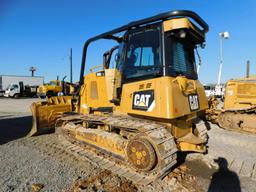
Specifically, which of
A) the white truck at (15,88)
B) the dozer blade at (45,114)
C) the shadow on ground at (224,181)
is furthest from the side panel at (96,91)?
the white truck at (15,88)

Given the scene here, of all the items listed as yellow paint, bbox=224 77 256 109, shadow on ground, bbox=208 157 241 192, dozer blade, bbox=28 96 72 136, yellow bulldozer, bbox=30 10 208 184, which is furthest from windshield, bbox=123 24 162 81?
yellow paint, bbox=224 77 256 109

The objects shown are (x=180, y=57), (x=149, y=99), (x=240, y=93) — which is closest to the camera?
(x=149, y=99)

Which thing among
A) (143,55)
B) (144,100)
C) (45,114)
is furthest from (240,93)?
(45,114)

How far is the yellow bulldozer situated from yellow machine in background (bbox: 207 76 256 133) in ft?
15.6

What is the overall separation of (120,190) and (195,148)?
1.83 metres

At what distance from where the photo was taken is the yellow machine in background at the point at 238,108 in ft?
28.2

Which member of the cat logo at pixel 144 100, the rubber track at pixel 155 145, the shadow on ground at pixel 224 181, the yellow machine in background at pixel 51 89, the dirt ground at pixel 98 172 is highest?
the yellow machine in background at pixel 51 89

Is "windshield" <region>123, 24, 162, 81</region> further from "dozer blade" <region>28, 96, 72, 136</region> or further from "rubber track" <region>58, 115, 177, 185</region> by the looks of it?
"dozer blade" <region>28, 96, 72, 136</region>

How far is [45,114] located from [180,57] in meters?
4.82

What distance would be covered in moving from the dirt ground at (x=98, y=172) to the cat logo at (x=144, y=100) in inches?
55.6

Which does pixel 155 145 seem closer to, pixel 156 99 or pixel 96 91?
pixel 156 99

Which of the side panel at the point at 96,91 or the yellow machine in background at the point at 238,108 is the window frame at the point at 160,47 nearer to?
the side panel at the point at 96,91

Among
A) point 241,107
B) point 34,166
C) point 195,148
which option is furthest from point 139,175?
point 241,107

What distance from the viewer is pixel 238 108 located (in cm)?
901
